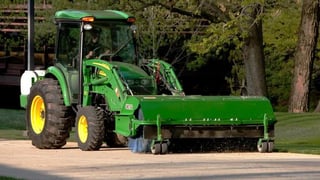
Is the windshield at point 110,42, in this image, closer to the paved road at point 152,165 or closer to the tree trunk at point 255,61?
the paved road at point 152,165

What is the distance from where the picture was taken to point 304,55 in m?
32.6

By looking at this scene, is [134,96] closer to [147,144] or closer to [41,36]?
[147,144]

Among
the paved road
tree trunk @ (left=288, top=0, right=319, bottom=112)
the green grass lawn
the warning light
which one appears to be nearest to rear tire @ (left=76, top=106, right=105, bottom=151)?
the paved road

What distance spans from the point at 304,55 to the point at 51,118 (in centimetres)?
1687

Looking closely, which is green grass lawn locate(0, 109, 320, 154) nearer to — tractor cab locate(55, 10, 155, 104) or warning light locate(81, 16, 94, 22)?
tractor cab locate(55, 10, 155, 104)

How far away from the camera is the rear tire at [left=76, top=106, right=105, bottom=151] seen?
16453 mm

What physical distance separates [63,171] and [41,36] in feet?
83.9

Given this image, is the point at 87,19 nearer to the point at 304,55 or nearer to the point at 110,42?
the point at 110,42

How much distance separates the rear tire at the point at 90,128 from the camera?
16.5m

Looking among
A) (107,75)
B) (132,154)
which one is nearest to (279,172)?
(132,154)

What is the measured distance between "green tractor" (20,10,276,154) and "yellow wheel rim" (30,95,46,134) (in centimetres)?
2

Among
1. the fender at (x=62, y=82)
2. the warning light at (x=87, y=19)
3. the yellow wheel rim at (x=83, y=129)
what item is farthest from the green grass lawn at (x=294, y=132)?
the warning light at (x=87, y=19)

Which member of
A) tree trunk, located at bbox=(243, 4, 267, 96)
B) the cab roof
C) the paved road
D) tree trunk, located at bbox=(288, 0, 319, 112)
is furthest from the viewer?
tree trunk, located at bbox=(288, 0, 319, 112)

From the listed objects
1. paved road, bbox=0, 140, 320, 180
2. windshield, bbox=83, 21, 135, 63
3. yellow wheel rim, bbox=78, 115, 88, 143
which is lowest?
paved road, bbox=0, 140, 320, 180
